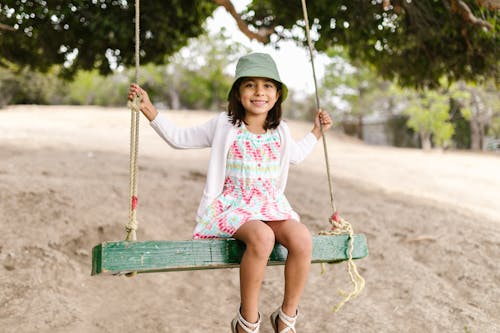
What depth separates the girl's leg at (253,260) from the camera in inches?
91.7

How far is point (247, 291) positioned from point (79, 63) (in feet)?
15.3

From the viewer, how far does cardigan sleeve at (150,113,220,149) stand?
2.78 metres

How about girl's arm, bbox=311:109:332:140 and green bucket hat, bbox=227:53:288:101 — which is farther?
girl's arm, bbox=311:109:332:140

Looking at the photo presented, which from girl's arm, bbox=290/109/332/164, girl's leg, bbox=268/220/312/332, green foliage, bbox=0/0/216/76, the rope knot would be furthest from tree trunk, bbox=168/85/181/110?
girl's leg, bbox=268/220/312/332

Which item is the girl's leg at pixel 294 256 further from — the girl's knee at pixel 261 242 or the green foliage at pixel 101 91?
the green foliage at pixel 101 91

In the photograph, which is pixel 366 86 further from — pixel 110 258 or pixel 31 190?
pixel 110 258

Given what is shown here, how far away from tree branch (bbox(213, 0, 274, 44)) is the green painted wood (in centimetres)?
339

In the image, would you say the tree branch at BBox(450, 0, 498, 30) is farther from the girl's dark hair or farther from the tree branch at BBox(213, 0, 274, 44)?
the girl's dark hair

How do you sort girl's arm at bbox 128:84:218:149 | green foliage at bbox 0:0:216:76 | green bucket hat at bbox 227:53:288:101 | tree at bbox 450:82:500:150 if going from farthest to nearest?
tree at bbox 450:82:500:150, green foliage at bbox 0:0:216:76, girl's arm at bbox 128:84:218:149, green bucket hat at bbox 227:53:288:101

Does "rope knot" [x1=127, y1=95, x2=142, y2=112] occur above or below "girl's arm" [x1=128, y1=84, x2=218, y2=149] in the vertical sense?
above

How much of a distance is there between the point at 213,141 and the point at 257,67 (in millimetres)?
469

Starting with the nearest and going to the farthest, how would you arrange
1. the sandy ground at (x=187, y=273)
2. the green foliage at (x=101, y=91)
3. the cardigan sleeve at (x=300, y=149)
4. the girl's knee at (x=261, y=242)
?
the girl's knee at (x=261, y=242)
the cardigan sleeve at (x=300, y=149)
the sandy ground at (x=187, y=273)
the green foliage at (x=101, y=91)

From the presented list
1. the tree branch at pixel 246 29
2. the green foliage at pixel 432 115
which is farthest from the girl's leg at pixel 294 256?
the green foliage at pixel 432 115

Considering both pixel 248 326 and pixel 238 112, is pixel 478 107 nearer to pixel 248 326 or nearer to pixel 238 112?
pixel 238 112
